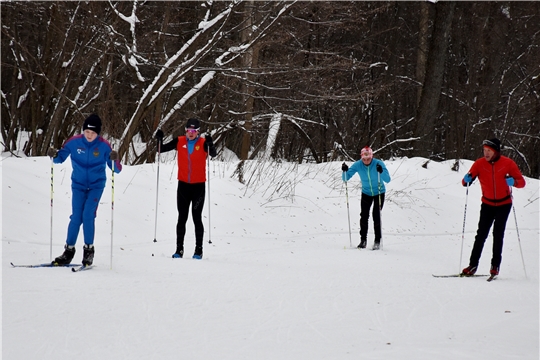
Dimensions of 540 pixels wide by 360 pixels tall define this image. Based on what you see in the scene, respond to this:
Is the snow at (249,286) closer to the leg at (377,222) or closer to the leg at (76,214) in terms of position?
the leg at (377,222)

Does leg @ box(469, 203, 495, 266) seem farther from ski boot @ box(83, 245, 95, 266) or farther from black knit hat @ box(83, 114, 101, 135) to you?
black knit hat @ box(83, 114, 101, 135)

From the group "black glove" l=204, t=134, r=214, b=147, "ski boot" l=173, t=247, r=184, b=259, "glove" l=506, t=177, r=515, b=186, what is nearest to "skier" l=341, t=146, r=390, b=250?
"glove" l=506, t=177, r=515, b=186

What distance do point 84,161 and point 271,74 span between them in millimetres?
8015

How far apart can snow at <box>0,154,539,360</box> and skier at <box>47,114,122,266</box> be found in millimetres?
471

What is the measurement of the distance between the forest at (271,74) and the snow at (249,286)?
267cm

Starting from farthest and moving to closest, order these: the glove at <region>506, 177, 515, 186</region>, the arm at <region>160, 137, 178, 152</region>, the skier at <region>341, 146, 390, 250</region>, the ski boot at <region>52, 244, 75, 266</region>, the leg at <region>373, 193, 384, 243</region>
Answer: the skier at <region>341, 146, 390, 250</region> → the leg at <region>373, 193, 384, 243</region> → the arm at <region>160, 137, 178, 152</region> → the glove at <region>506, 177, 515, 186</region> → the ski boot at <region>52, 244, 75, 266</region>

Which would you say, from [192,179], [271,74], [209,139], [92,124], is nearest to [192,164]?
[192,179]

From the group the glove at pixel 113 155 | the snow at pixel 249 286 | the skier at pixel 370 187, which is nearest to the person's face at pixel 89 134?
the glove at pixel 113 155

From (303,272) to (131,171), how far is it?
19.3 ft

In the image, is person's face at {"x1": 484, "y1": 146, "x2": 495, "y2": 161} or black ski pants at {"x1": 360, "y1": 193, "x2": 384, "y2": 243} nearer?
person's face at {"x1": 484, "y1": 146, "x2": 495, "y2": 161}

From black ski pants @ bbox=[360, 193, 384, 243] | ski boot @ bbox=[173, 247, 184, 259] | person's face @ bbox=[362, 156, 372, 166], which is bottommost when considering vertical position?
ski boot @ bbox=[173, 247, 184, 259]

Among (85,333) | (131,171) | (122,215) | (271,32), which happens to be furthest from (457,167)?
(85,333)

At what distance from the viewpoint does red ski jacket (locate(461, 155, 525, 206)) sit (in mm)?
8133

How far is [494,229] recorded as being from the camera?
8211mm
